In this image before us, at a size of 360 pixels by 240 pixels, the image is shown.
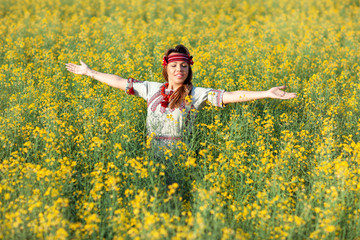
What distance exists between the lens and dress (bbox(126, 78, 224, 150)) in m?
3.70

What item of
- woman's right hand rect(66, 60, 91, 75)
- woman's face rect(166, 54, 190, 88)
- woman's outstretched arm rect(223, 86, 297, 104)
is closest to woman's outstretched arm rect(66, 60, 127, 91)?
woman's right hand rect(66, 60, 91, 75)

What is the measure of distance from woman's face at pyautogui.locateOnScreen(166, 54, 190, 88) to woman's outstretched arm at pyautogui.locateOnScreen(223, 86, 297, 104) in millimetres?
540

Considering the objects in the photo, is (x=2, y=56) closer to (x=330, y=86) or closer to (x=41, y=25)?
(x=41, y=25)

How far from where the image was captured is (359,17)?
11.1m

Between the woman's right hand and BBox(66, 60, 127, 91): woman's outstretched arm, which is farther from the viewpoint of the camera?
the woman's right hand

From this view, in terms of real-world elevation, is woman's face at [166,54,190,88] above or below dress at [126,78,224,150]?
above

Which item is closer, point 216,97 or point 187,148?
point 187,148

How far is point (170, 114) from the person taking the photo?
3732mm

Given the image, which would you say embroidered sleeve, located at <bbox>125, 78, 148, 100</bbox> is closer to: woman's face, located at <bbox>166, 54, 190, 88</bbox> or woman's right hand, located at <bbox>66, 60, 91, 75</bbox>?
woman's face, located at <bbox>166, 54, 190, 88</bbox>

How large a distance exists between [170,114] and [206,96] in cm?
50

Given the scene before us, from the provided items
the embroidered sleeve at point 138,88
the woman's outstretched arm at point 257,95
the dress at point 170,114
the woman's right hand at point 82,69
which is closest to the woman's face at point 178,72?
the dress at point 170,114

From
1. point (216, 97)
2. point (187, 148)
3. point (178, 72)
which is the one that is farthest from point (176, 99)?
point (187, 148)

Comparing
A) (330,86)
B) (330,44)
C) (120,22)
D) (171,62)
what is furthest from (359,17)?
(171,62)

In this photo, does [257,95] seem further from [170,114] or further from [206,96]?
[170,114]
